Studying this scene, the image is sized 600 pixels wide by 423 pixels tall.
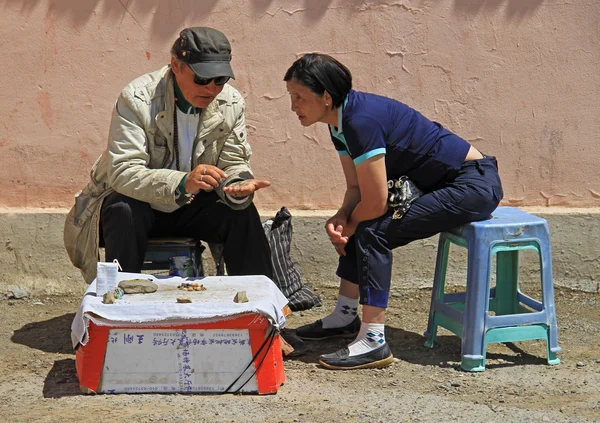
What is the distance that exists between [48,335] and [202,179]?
139 cm

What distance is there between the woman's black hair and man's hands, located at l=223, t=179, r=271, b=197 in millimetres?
518

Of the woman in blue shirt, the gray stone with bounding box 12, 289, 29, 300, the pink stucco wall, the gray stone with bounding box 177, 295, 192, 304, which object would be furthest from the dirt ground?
the pink stucco wall

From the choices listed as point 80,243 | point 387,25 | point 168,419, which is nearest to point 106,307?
point 168,419

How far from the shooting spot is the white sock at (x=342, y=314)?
470cm

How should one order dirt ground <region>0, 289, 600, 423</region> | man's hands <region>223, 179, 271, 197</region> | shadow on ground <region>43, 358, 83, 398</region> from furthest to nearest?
man's hands <region>223, 179, 271, 197</region>, shadow on ground <region>43, 358, 83, 398</region>, dirt ground <region>0, 289, 600, 423</region>

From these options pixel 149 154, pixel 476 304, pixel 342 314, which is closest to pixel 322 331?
pixel 342 314

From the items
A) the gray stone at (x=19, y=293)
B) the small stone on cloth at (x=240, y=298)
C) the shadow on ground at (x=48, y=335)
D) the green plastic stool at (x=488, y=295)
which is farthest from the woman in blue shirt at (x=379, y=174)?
the gray stone at (x=19, y=293)

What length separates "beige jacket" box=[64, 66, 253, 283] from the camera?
4.29 metres

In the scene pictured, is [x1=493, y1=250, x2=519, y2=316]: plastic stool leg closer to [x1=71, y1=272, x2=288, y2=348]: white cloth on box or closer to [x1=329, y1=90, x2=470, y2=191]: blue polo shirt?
[x1=329, y1=90, x2=470, y2=191]: blue polo shirt

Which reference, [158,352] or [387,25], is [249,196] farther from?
[387,25]

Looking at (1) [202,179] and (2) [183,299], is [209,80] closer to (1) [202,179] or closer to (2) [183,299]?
(1) [202,179]

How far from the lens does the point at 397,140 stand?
4207 millimetres

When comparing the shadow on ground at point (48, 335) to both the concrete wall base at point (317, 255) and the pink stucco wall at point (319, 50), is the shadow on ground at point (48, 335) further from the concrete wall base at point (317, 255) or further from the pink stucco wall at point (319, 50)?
the pink stucco wall at point (319, 50)

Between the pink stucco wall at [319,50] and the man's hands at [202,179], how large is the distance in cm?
125
